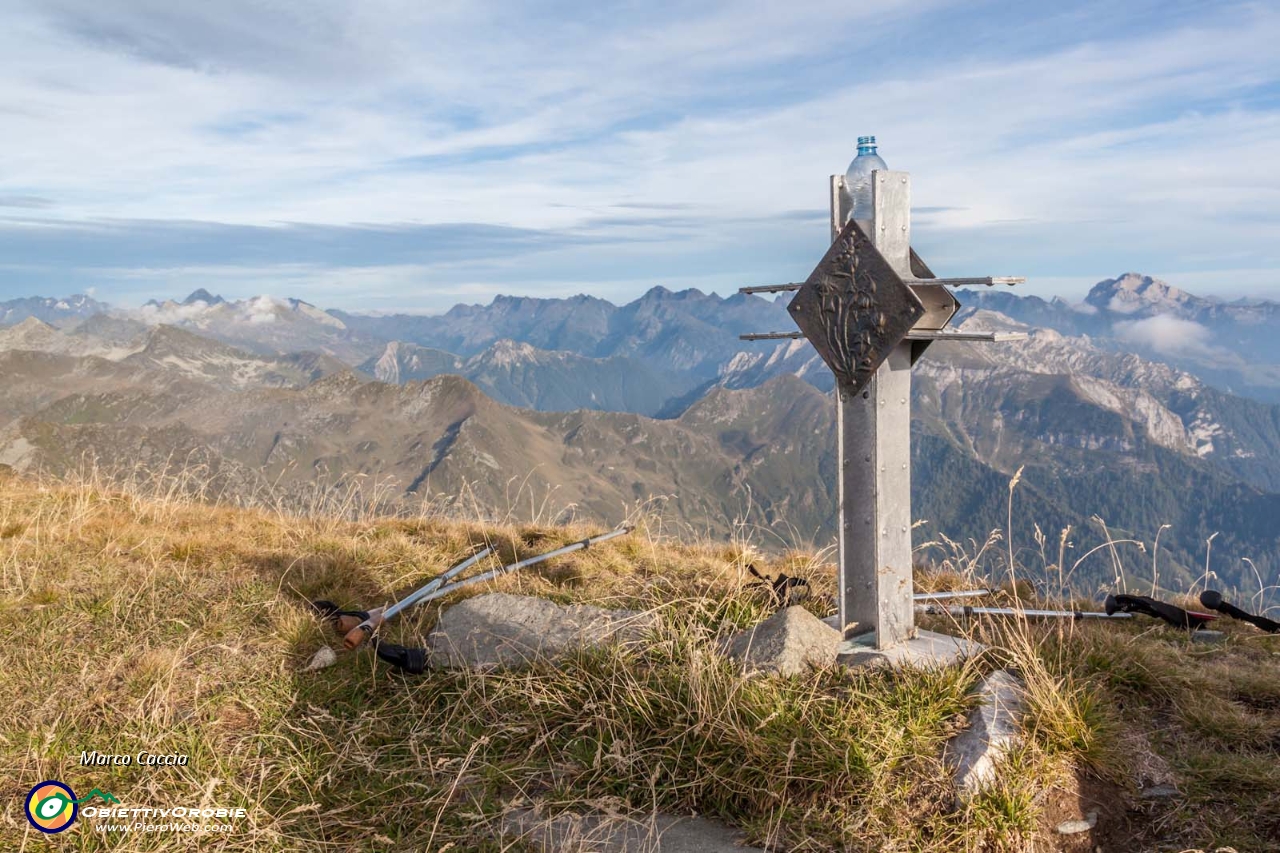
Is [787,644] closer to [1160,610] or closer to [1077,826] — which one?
[1077,826]

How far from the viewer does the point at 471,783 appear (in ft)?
16.6

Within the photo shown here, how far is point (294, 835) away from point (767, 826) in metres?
2.59

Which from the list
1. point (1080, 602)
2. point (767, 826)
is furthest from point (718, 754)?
point (1080, 602)

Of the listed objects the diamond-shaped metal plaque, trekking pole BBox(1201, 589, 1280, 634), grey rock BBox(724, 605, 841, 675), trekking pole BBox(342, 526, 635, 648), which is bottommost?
trekking pole BBox(1201, 589, 1280, 634)

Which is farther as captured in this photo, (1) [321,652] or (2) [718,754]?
(1) [321,652]

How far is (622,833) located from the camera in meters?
4.57

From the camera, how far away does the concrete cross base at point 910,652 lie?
5855mm

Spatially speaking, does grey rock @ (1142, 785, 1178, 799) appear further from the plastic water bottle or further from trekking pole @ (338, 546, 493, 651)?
trekking pole @ (338, 546, 493, 651)

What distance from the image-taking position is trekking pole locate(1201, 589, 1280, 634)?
7.97 metres

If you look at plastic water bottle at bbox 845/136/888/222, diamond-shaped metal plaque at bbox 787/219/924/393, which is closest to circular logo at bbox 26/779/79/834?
diamond-shaped metal plaque at bbox 787/219/924/393

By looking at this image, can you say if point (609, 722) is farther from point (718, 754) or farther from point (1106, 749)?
point (1106, 749)

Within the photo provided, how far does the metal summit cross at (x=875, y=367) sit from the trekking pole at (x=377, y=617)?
13.2ft

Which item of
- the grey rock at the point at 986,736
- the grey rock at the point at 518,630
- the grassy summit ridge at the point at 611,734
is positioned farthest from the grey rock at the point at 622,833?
the grey rock at the point at 518,630

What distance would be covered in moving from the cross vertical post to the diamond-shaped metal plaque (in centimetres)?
18
